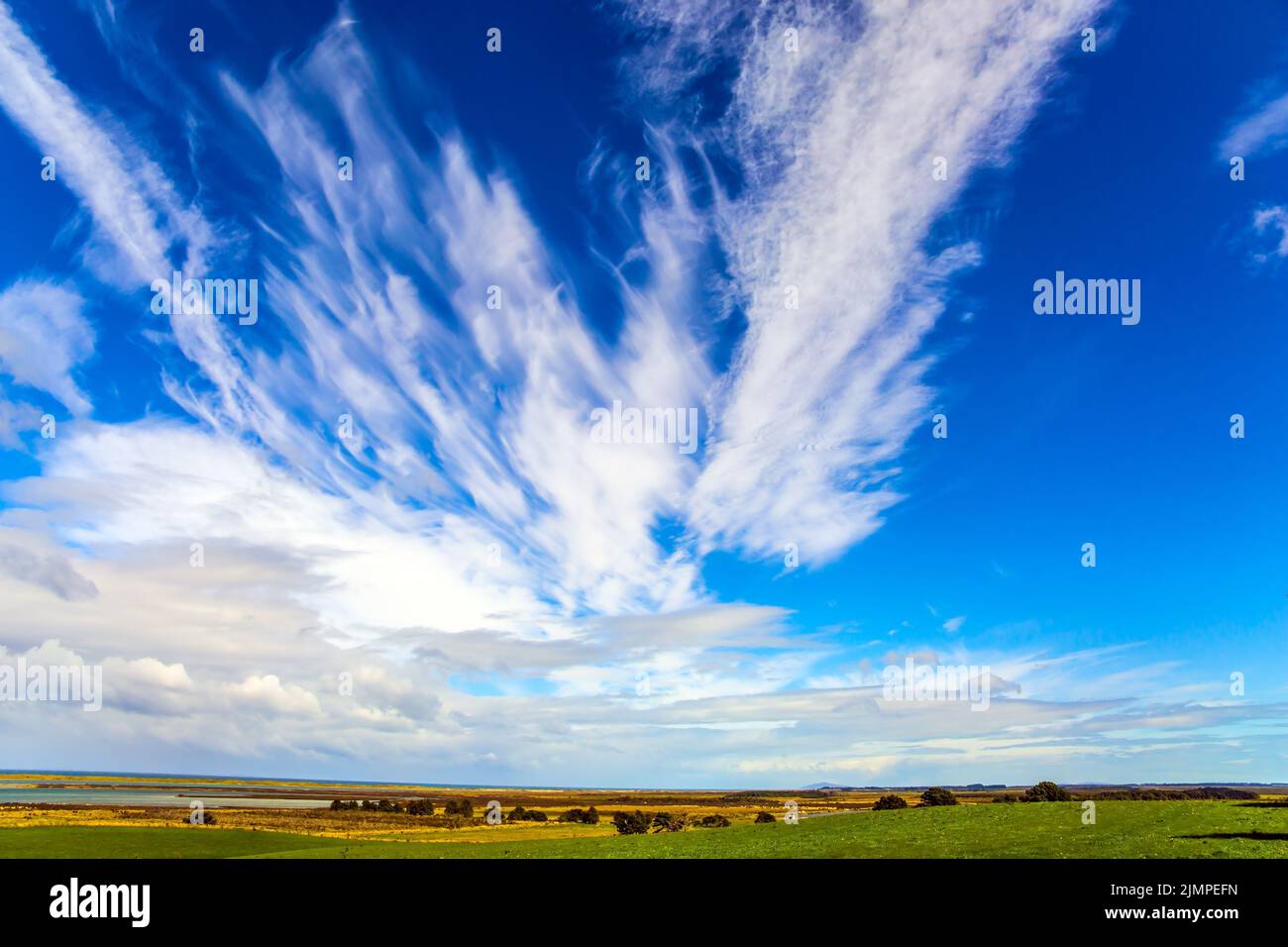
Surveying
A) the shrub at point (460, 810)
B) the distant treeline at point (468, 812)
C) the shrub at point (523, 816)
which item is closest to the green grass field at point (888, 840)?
the shrub at point (523, 816)

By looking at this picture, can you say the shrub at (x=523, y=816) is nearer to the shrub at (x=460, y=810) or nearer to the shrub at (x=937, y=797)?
the shrub at (x=460, y=810)

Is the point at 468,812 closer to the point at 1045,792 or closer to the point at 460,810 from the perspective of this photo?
the point at 460,810

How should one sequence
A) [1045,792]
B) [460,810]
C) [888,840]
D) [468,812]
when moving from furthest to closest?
[460,810], [468,812], [1045,792], [888,840]

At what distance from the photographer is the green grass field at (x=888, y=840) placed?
4219cm

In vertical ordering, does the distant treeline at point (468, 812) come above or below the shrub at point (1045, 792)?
below

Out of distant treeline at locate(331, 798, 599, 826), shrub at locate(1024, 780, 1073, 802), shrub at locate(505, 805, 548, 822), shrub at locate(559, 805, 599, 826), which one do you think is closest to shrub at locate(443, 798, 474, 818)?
distant treeline at locate(331, 798, 599, 826)

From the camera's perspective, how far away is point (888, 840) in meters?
51.8

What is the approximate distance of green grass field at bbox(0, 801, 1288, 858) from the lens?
42.2m

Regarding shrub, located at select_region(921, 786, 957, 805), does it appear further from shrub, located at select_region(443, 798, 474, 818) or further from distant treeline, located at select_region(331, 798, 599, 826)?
shrub, located at select_region(443, 798, 474, 818)

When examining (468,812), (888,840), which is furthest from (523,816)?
(888,840)

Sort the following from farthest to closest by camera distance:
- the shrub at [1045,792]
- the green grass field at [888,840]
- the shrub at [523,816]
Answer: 1. the shrub at [523,816]
2. the shrub at [1045,792]
3. the green grass field at [888,840]
